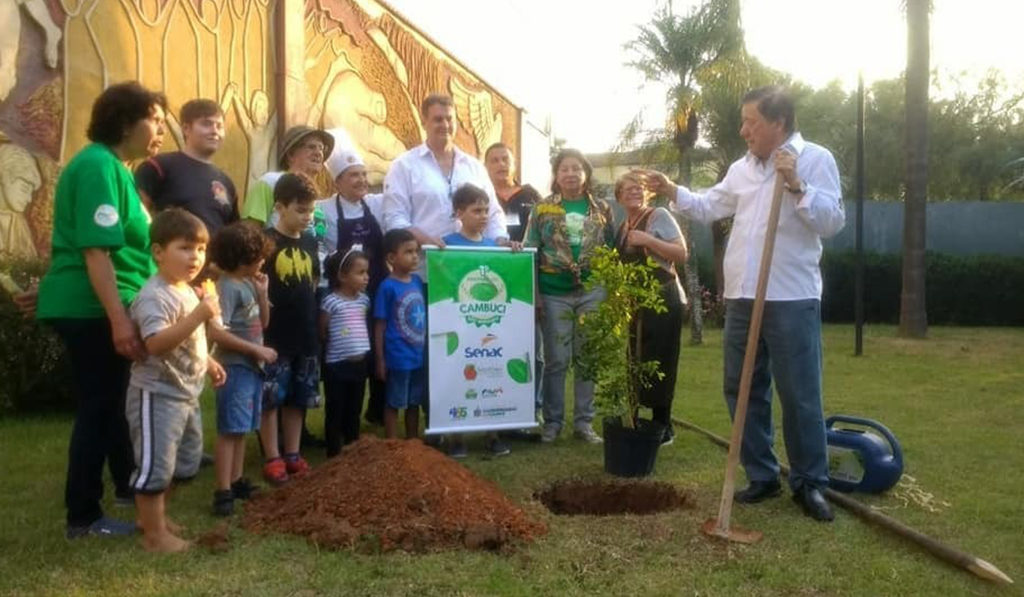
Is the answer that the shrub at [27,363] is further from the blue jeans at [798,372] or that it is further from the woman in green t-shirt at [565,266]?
the blue jeans at [798,372]

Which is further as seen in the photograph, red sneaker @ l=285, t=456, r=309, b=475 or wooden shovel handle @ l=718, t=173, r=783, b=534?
red sneaker @ l=285, t=456, r=309, b=475

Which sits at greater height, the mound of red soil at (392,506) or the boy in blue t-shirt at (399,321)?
the boy in blue t-shirt at (399,321)

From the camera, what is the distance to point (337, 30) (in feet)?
33.6

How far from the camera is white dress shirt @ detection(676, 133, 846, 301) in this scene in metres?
4.59

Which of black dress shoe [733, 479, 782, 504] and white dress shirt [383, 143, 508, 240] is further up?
white dress shirt [383, 143, 508, 240]

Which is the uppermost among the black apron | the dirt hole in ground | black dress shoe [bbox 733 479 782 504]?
the black apron

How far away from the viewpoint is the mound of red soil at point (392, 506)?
404cm

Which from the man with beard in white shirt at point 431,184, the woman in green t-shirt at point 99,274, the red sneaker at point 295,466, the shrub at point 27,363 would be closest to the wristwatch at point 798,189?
the man with beard in white shirt at point 431,184

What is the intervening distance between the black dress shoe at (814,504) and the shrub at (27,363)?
500cm

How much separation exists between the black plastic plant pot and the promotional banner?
90 centimetres

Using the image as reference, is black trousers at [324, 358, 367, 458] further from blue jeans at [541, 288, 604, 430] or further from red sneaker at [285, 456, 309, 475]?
blue jeans at [541, 288, 604, 430]

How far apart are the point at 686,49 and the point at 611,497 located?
16065 mm

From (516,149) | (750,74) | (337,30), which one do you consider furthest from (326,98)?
(750,74)

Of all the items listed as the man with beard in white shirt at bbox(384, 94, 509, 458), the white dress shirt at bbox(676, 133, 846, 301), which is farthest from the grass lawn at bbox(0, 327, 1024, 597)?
the man with beard in white shirt at bbox(384, 94, 509, 458)
